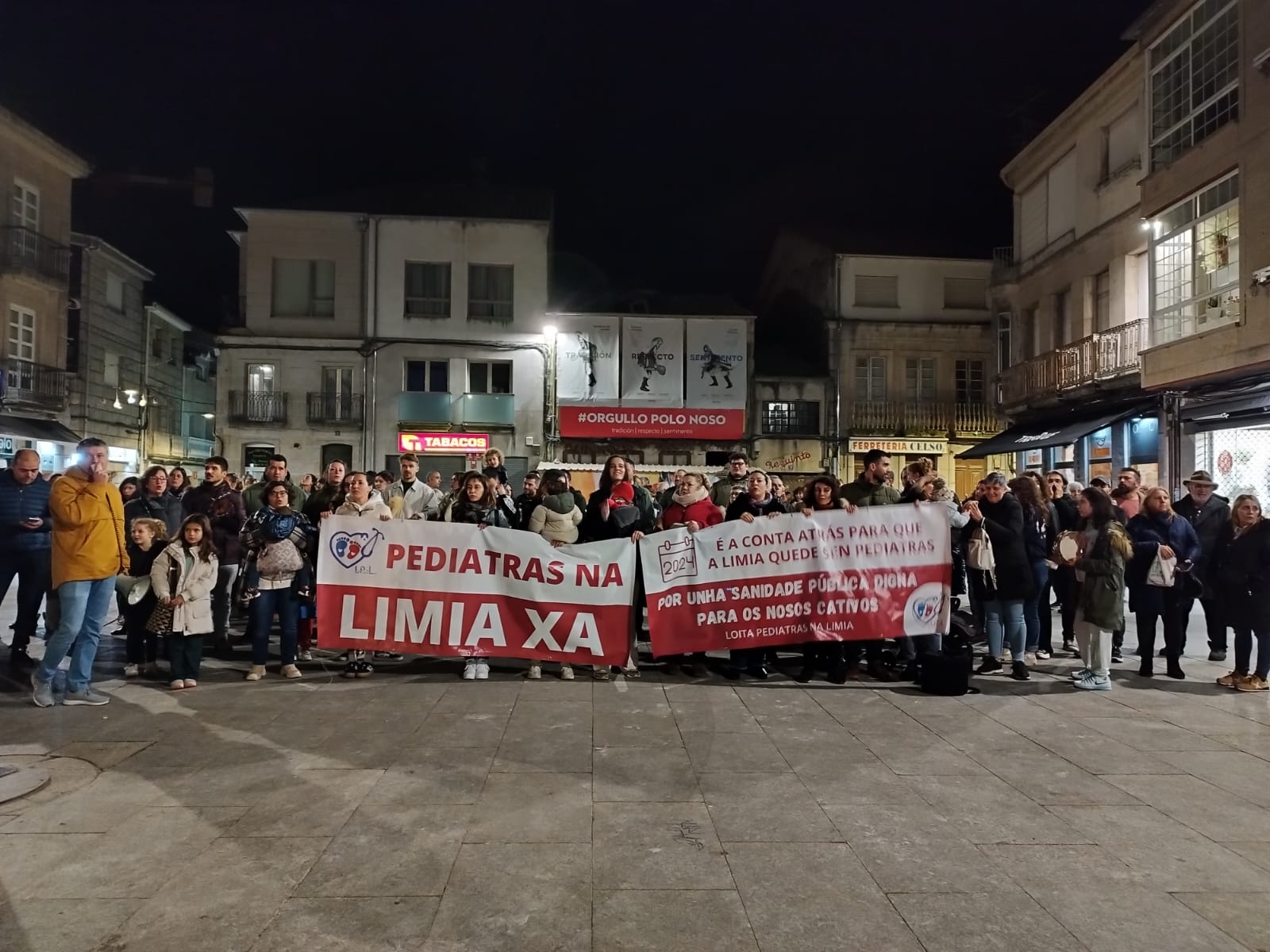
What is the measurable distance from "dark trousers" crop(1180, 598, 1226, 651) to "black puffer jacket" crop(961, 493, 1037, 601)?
181 centimetres

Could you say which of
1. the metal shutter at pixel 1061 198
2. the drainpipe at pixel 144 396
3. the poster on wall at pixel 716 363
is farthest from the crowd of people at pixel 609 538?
the drainpipe at pixel 144 396

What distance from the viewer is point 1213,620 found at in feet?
26.3

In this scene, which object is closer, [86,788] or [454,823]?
[454,823]

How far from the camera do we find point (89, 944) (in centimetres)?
288

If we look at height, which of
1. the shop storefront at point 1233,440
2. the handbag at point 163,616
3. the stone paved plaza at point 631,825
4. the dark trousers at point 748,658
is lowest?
the stone paved plaza at point 631,825

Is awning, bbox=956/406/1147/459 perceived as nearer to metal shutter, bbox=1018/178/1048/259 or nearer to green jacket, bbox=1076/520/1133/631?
metal shutter, bbox=1018/178/1048/259

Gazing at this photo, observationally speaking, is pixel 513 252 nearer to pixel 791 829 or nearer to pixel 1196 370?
pixel 1196 370

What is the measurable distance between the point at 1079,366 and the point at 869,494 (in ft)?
43.7

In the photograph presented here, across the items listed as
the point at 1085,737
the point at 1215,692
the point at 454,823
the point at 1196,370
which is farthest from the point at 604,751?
the point at 1196,370

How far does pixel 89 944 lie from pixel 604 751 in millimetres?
2873

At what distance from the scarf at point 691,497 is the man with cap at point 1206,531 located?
5020mm

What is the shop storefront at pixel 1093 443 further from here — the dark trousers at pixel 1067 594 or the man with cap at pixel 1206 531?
the dark trousers at pixel 1067 594

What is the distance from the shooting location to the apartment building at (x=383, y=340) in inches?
1091

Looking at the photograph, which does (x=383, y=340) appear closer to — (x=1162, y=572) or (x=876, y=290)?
(x=876, y=290)
